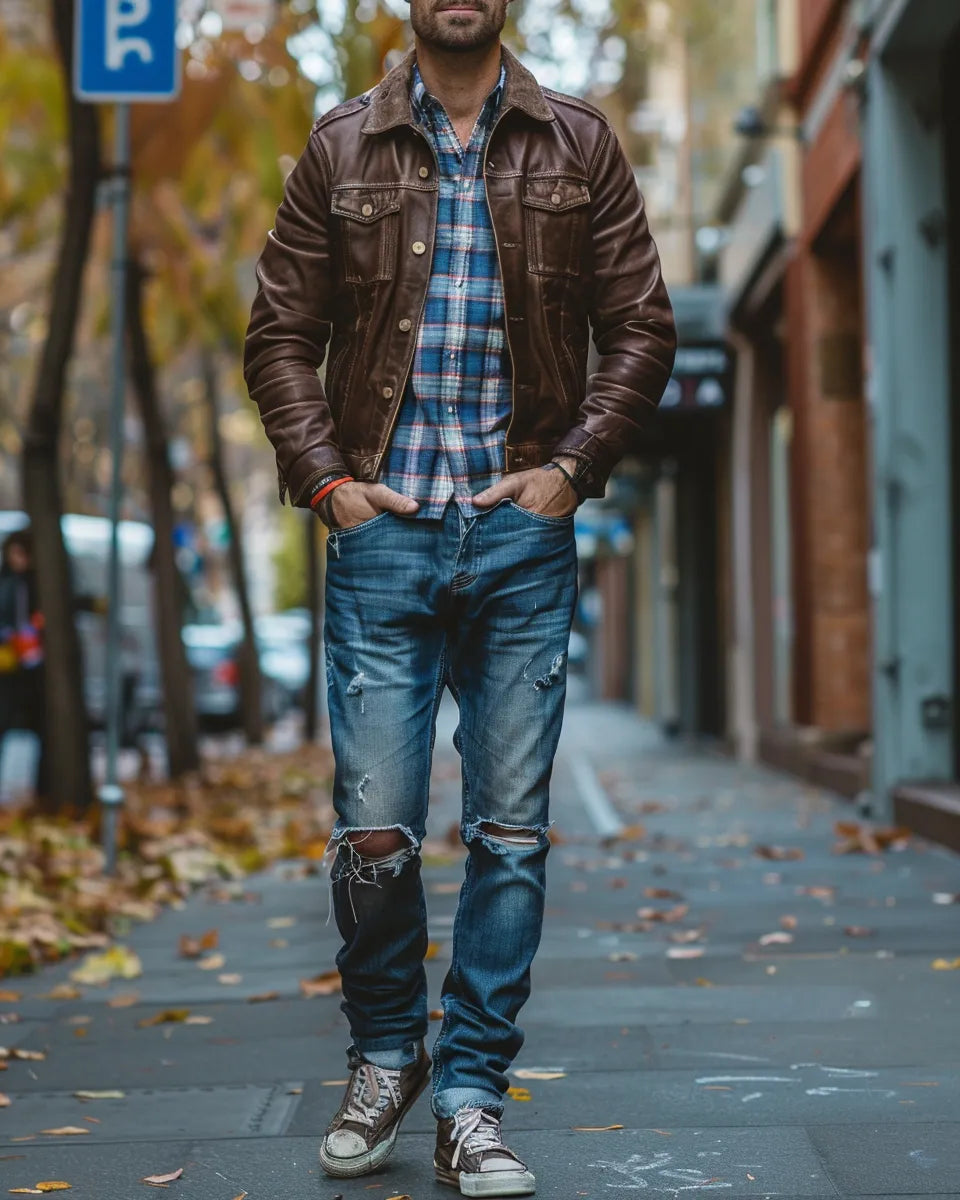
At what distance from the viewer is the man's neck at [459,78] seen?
3721 mm

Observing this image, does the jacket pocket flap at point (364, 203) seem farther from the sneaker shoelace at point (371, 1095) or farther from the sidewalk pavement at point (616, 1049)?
the sidewalk pavement at point (616, 1049)

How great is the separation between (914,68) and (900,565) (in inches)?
95.6

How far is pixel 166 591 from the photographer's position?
1417cm

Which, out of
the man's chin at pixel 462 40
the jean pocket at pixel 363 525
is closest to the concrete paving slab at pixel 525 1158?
the jean pocket at pixel 363 525

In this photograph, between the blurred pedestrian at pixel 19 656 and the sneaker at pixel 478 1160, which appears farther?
the blurred pedestrian at pixel 19 656

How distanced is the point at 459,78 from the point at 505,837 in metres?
1.40

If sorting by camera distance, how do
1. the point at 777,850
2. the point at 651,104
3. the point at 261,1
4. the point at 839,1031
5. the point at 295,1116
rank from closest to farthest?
the point at 295,1116 → the point at 839,1031 → the point at 777,850 → the point at 261,1 → the point at 651,104

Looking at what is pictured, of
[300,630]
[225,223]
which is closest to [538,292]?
[225,223]

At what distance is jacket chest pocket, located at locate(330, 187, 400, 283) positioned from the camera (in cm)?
367

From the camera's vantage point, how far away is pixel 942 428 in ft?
31.7

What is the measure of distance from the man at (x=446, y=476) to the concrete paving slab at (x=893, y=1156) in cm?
63

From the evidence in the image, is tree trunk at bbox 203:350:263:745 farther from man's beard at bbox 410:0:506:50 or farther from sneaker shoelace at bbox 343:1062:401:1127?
sneaker shoelace at bbox 343:1062:401:1127

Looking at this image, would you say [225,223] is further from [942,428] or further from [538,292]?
[538,292]

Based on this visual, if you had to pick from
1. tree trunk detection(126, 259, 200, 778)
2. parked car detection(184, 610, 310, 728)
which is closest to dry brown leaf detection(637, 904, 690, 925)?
tree trunk detection(126, 259, 200, 778)
